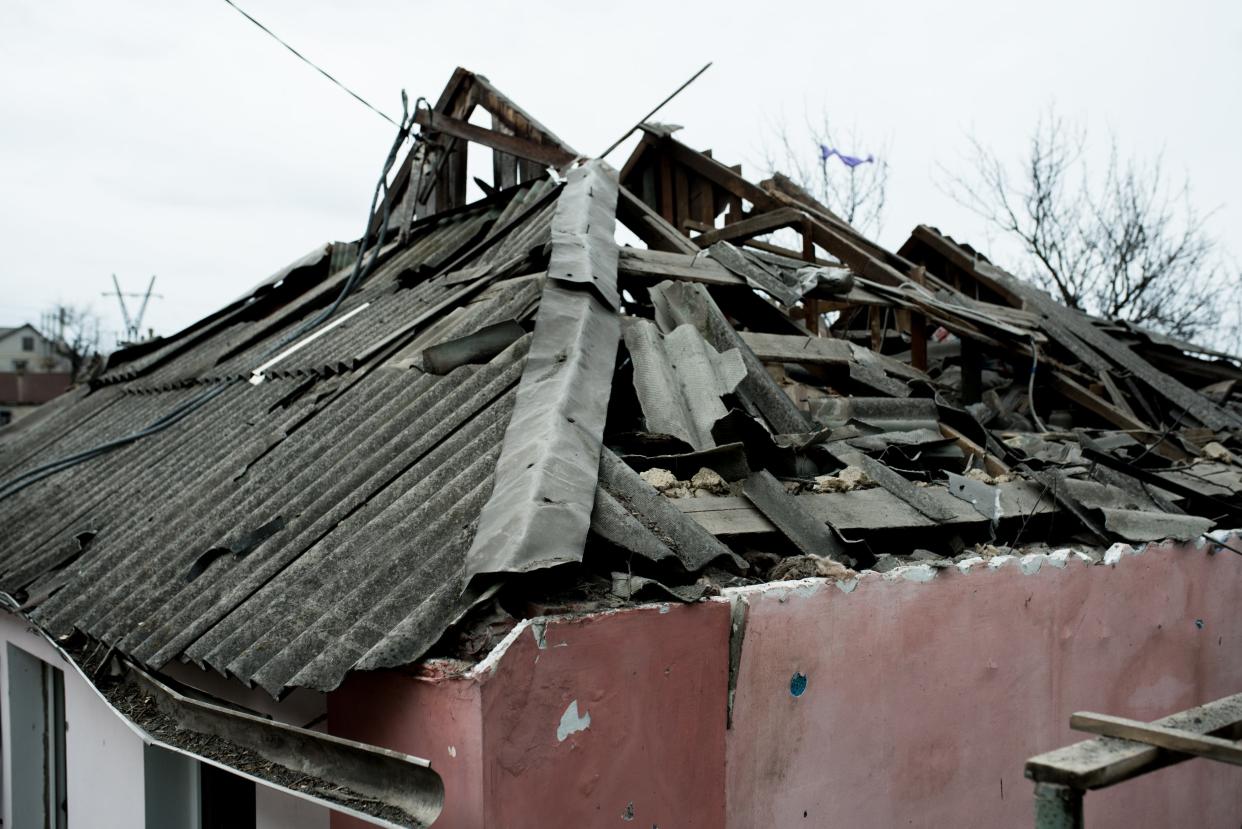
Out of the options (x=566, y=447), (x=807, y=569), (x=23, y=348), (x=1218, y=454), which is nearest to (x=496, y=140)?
(x=1218, y=454)

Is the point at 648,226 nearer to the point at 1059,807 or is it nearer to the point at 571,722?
the point at 571,722

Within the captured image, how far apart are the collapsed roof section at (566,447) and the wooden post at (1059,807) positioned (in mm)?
1198

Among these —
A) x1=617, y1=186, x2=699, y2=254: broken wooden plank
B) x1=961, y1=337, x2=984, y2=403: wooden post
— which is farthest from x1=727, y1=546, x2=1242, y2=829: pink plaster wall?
x1=617, y1=186, x2=699, y2=254: broken wooden plank

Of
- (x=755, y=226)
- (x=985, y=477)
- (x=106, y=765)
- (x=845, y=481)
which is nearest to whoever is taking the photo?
(x=845, y=481)

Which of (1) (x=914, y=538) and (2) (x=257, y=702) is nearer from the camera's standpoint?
(2) (x=257, y=702)

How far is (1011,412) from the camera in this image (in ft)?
23.1

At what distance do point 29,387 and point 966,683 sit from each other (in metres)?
50.1

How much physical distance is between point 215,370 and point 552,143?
3358mm

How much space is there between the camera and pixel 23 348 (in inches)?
2675

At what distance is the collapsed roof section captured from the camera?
317 centimetres

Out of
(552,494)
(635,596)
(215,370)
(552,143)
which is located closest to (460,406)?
(552,494)

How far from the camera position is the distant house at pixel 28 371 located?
4562cm

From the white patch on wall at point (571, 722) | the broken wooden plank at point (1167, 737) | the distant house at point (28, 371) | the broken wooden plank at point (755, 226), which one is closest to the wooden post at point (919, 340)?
the broken wooden plank at point (755, 226)

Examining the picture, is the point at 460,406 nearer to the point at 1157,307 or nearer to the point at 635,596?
the point at 635,596
